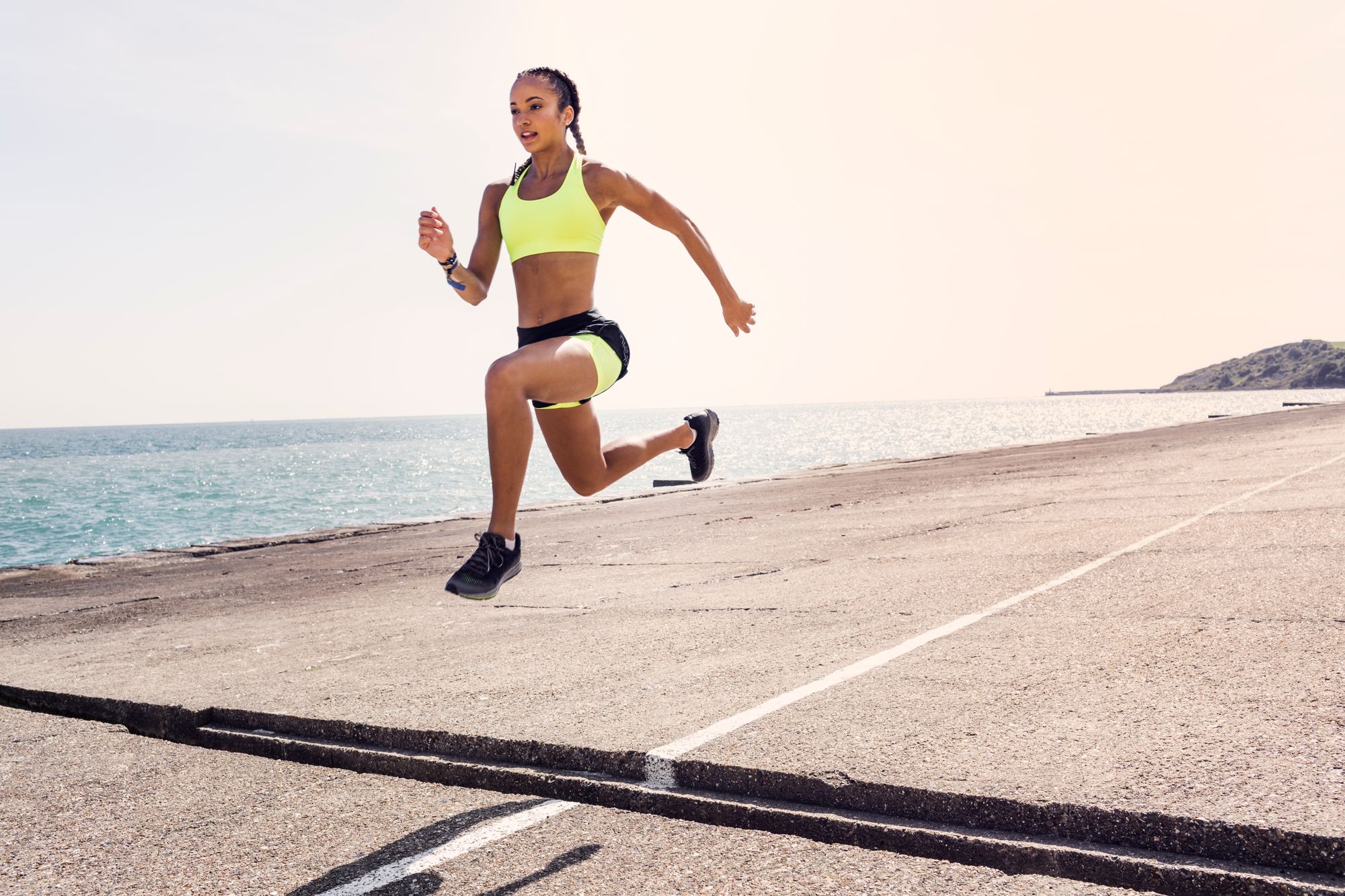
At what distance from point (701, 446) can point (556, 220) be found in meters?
1.93

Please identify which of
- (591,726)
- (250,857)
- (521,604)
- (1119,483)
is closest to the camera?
(250,857)

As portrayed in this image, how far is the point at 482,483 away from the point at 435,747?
5445 centimetres

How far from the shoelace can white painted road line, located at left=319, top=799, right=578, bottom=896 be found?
857mm

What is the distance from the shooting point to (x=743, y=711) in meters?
3.89

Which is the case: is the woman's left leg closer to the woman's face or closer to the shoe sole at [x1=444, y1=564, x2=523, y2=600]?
the shoe sole at [x1=444, y1=564, x2=523, y2=600]

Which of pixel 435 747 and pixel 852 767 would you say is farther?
pixel 435 747

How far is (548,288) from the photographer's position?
4117 mm

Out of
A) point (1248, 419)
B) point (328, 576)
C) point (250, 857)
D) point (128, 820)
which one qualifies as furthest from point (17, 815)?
point (1248, 419)

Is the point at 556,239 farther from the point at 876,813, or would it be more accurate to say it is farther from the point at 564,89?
the point at 876,813

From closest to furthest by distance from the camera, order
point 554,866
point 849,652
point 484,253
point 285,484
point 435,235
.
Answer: point 554,866 < point 435,235 < point 484,253 < point 849,652 < point 285,484

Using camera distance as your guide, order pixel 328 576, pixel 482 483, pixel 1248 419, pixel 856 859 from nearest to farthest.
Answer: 1. pixel 856 859
2. pixel 328 576
3. pixel 1248 419
4. pixel 482 483

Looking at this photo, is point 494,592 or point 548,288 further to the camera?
point 548,288

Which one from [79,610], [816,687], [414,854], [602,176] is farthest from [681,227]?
[79,610]

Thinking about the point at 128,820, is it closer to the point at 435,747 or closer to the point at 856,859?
the point at 435,747
